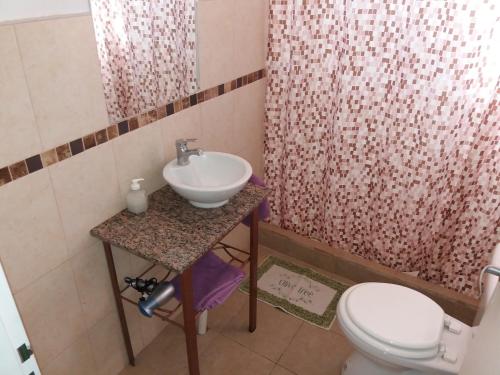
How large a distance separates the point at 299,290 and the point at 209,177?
1.00 meters

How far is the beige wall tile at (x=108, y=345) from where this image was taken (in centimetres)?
176

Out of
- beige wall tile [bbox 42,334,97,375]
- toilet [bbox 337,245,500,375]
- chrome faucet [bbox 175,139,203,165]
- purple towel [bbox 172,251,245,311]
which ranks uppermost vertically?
chrome faucet [bbox 175,139,203,165]

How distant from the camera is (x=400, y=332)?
5.30ft

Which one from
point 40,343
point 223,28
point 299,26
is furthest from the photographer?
point 299,26

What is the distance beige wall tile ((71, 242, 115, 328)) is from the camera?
5.19ft

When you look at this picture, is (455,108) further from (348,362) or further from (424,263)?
(348,362)

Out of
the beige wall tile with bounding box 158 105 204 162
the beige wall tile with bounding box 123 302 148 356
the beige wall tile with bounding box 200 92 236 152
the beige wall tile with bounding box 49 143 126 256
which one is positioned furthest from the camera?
the beige wall tile with bounding box 200 92 236 152

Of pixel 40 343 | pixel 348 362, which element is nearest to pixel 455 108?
pixel 348 362

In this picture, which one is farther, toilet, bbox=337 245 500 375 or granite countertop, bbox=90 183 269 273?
toilet, bbox=337 245 500 375

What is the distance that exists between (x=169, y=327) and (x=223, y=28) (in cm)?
158

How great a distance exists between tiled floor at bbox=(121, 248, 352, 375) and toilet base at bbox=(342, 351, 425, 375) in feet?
0.52

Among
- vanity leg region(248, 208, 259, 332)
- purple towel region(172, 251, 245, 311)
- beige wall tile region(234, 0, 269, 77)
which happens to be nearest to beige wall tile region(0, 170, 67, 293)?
purple towel region(172, 251, 245, 311)

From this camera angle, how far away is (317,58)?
7.04ft

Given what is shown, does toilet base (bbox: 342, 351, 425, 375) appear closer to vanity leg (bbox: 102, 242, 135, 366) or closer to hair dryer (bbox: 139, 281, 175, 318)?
hair dryer (bbox: 139, 281, 175, 318)
